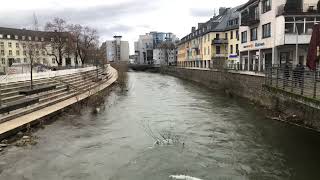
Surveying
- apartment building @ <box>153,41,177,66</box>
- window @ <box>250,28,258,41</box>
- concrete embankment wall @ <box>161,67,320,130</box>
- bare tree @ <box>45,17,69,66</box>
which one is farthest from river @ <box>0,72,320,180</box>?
apartment building @ <box>153,41,177,66</box>

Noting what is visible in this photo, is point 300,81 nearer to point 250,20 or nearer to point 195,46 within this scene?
point 250,20

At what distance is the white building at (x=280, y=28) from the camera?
112 feet

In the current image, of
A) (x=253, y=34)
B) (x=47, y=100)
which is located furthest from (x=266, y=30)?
(x=47, y=100)

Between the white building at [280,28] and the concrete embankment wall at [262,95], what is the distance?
2094 mm

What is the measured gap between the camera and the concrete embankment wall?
776 inches

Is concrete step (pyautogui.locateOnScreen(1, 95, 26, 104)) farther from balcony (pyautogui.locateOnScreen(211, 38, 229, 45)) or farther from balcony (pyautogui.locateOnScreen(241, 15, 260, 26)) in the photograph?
balcony (pyautogui.locateOnScreen(211, 38, 229, 45))

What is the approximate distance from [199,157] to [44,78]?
962 inches

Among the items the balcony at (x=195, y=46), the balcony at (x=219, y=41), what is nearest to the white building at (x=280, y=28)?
the balcony at (x=219, y=41)

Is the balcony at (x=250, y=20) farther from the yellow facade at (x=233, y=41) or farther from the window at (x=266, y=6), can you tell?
the yellow facade at (x=233, y=41)

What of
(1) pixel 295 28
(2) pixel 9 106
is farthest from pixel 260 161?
(1) pixel 295 28

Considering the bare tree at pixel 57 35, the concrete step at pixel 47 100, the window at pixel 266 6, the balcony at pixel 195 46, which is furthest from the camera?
the balcony at pixel 195 46

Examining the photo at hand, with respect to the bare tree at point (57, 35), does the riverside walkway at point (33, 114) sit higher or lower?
lower

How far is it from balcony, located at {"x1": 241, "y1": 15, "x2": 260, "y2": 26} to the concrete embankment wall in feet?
20.3

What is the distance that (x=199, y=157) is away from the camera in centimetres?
1459
